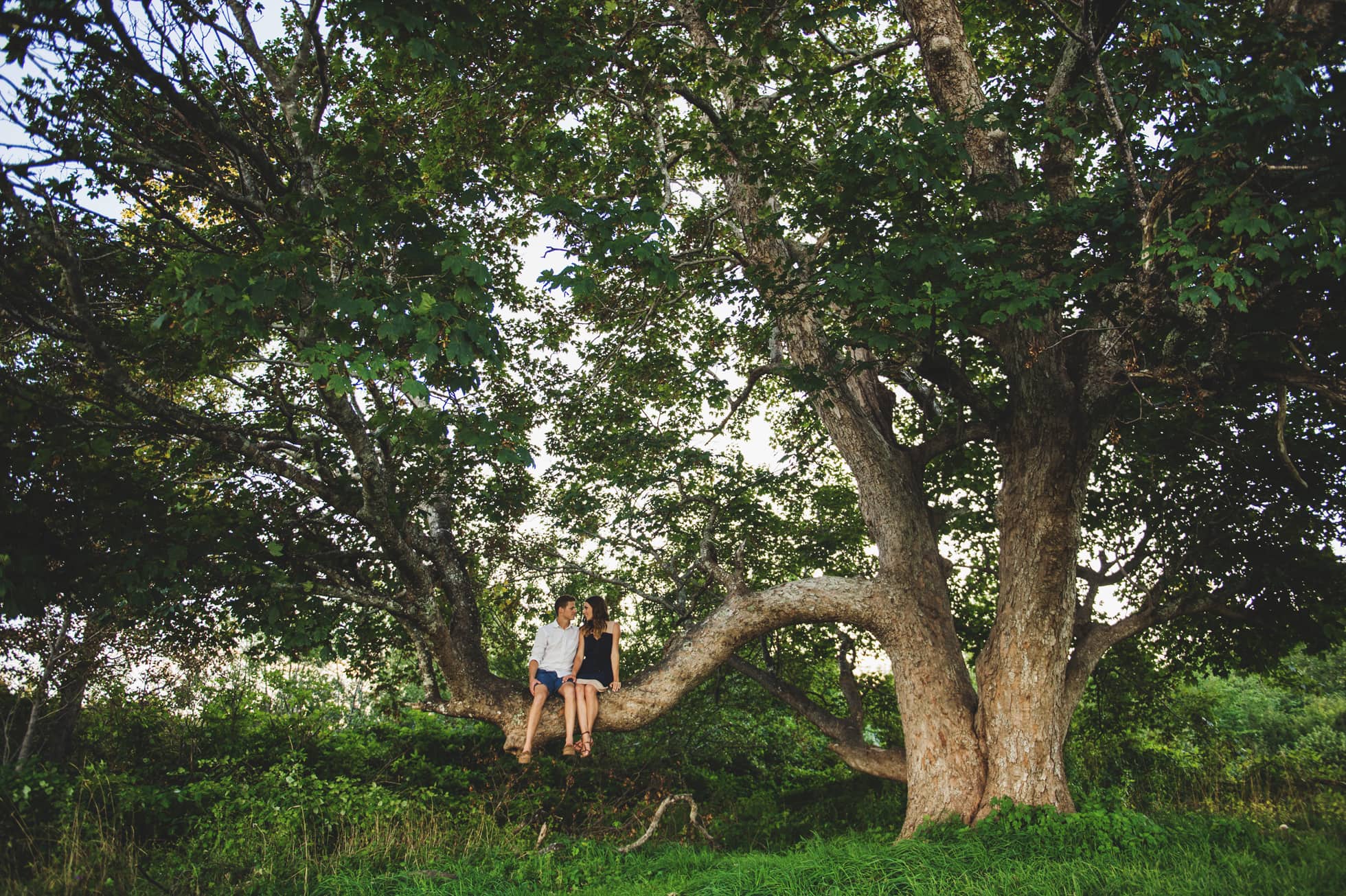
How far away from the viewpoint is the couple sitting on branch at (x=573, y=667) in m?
7.09

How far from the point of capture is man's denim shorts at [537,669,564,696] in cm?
731

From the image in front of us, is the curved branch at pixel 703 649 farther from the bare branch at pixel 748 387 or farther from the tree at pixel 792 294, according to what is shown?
the bare branch at pixel 748 387

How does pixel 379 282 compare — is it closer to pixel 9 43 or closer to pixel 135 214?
pixel 9 43

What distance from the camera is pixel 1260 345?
6293 millimetres

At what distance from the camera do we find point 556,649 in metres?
7.39

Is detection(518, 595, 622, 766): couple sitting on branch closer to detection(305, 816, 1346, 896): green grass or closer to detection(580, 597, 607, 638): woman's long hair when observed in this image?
detection(580, 597, 607, 638): woman's long hair

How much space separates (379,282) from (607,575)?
5915 millimetres

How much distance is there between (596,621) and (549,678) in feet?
2.35

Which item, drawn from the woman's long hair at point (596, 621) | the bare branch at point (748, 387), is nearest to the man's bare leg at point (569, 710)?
the woman's long hair at point (596, 621)

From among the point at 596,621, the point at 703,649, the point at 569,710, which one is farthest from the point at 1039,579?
the point at 569,710

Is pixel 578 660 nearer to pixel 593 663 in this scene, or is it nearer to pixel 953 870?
Answer: pixel 593 663

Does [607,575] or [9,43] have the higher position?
[9,43]

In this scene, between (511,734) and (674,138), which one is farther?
(674,138)

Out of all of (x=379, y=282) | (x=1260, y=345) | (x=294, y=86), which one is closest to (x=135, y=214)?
(x=294, y=86)
